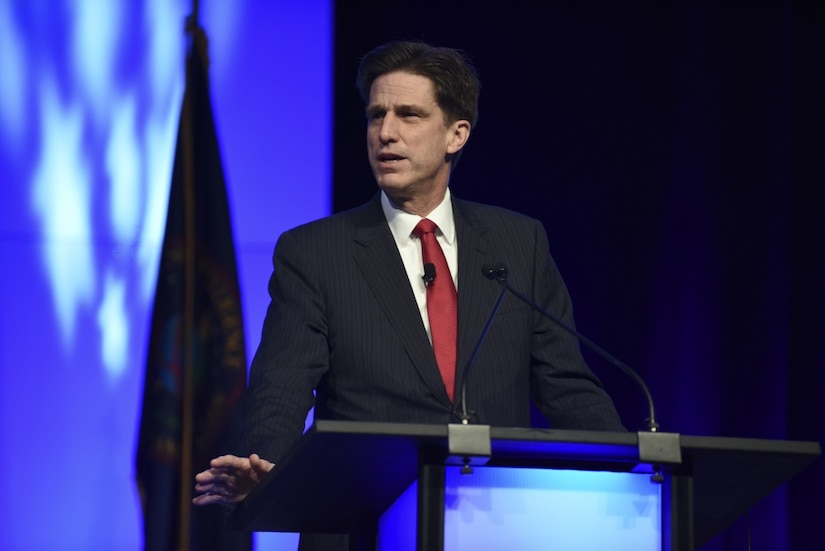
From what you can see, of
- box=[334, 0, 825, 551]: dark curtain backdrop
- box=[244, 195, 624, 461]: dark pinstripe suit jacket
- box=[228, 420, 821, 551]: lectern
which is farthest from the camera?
box=[334, 0, 825, 551]: dark curtain backdrop

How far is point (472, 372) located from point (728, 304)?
6.43 feet

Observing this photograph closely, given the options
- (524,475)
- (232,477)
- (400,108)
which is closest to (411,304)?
(400,108)

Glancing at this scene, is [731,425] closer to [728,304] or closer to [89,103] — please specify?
[728,304]

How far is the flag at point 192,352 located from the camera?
12.7 feet

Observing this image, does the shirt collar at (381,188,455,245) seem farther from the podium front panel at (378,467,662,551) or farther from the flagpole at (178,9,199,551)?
the flagpole at (178,9,199,551)

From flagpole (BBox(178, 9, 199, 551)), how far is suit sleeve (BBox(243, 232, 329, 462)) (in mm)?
1464

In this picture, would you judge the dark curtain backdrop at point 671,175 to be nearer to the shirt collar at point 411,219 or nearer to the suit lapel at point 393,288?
the shirt collar at point 411,219

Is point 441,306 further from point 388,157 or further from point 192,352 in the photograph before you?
point 192,352

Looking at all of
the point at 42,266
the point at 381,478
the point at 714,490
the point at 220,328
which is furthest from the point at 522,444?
the point at 42,266

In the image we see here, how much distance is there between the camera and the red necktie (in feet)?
7.88

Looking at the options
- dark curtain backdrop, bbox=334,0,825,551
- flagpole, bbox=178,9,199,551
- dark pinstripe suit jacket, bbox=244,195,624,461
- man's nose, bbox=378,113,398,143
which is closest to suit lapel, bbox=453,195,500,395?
dark pinstripe suit jacket, bbox=244,195,624,461

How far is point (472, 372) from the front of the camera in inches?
95.2

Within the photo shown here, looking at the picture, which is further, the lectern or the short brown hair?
the short brown hair

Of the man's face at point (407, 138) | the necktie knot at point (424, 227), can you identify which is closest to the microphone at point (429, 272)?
the necktie knot at point (424, 227)
